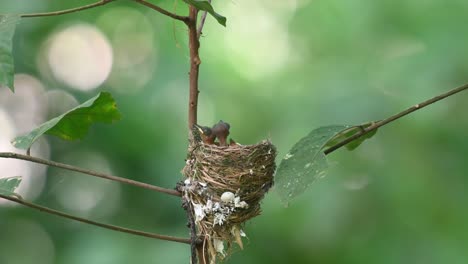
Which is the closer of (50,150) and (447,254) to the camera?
(447,254)

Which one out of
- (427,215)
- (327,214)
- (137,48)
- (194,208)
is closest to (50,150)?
(137,48)

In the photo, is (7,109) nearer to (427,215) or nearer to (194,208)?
(427,215)

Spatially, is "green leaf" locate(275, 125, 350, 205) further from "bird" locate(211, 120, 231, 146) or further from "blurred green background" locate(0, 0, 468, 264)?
"blurred green background" locate(0, 0, 468, 264)

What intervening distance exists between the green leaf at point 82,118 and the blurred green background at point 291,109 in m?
1.07

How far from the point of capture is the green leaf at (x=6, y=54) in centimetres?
91

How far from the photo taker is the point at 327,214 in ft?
8.14

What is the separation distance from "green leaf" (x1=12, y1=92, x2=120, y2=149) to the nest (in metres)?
0.19

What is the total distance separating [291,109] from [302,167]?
5.38ft

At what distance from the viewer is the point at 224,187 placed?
131 centimetres

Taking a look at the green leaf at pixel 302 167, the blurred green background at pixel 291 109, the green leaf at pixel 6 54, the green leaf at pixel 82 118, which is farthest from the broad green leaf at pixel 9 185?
the blurred green background at pixel 291 109

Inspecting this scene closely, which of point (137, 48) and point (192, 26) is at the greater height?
point (137, 48)

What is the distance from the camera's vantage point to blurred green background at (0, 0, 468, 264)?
247cm

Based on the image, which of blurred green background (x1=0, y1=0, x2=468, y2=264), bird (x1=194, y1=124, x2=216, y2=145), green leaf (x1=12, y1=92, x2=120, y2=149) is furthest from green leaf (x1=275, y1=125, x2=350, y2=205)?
blurred green background (x1=0, y1=0, x2=468, y2=264)

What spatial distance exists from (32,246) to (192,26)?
2.97 meters
